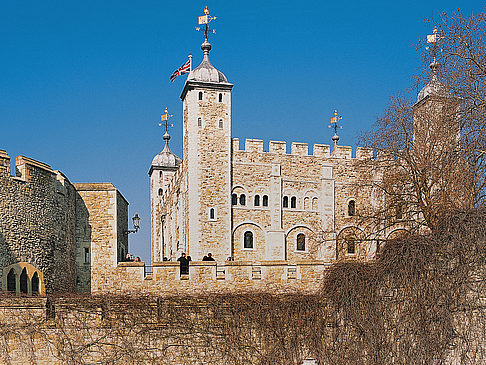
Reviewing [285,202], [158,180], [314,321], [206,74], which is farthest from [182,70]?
[314,321]

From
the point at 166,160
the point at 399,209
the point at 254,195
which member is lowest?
the point at 399,209

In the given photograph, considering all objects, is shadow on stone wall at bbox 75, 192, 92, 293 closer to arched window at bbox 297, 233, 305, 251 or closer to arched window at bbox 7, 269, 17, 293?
arched window at bbox 7, 269, 17, 293

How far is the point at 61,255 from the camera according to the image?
2070 cm

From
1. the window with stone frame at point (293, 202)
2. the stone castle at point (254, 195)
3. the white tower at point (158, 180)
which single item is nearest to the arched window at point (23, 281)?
the stone castle at point (254, 195)

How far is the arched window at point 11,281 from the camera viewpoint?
18.4 m

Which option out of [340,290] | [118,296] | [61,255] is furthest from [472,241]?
[61,255]

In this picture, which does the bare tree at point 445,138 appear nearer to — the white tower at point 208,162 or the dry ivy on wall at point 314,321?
the dry ivy on wall at point 314,321

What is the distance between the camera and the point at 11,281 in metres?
18.5

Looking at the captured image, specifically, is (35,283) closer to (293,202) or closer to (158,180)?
(293,202)

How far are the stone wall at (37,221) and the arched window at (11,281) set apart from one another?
224 millimetres

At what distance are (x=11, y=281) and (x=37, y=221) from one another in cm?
176

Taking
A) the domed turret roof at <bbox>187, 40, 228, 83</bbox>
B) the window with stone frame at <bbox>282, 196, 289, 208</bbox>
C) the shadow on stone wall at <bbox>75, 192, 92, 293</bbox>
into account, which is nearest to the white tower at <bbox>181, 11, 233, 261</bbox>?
the domed turret roof at <bbox>187, 40, 228, 83</bbox>

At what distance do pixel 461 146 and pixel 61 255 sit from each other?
1154 centimetres

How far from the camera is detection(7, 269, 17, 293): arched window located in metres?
18.4
